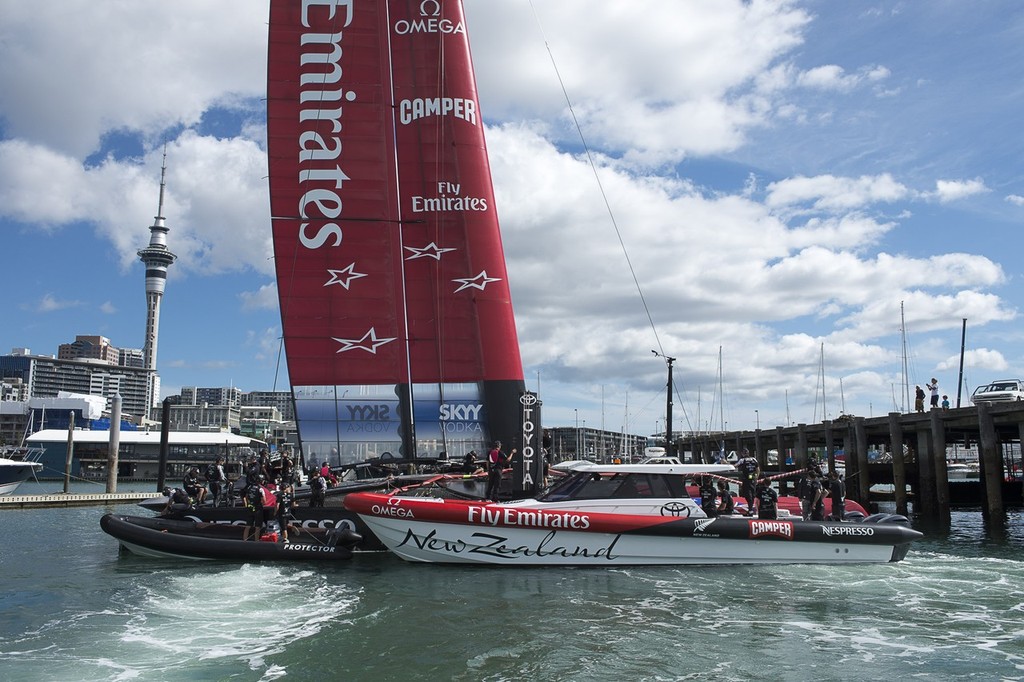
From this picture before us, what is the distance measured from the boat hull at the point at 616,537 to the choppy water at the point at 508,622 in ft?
0.96

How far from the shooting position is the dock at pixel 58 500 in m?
32.5

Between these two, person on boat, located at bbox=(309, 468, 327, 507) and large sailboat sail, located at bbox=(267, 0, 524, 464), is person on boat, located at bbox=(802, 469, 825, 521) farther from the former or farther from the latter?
person on boat, located at bbox=(309, 468, 327, 507)

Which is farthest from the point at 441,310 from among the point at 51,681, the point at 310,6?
the point at 51,681

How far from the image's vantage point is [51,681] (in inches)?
329

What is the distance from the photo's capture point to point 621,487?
16.0 metres

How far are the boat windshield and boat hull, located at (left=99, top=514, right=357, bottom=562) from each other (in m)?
4.49

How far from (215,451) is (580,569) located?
73864 mm

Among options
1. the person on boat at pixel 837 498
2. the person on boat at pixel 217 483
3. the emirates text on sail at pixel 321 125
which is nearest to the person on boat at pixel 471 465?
the person on boat at pixel 217 483

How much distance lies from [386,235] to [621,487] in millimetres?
9242

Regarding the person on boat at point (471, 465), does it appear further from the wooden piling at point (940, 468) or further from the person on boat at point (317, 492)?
the wooden piling at point (940, 468)

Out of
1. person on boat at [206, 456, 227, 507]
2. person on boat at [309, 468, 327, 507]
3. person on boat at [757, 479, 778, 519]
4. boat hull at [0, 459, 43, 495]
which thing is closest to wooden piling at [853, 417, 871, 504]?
person on boat at [757, 479, 778, 519]

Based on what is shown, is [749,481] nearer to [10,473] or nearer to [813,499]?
[813,499]

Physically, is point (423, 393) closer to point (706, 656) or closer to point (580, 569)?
point (580, 569)

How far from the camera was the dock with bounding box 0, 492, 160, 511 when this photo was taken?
32.5m
